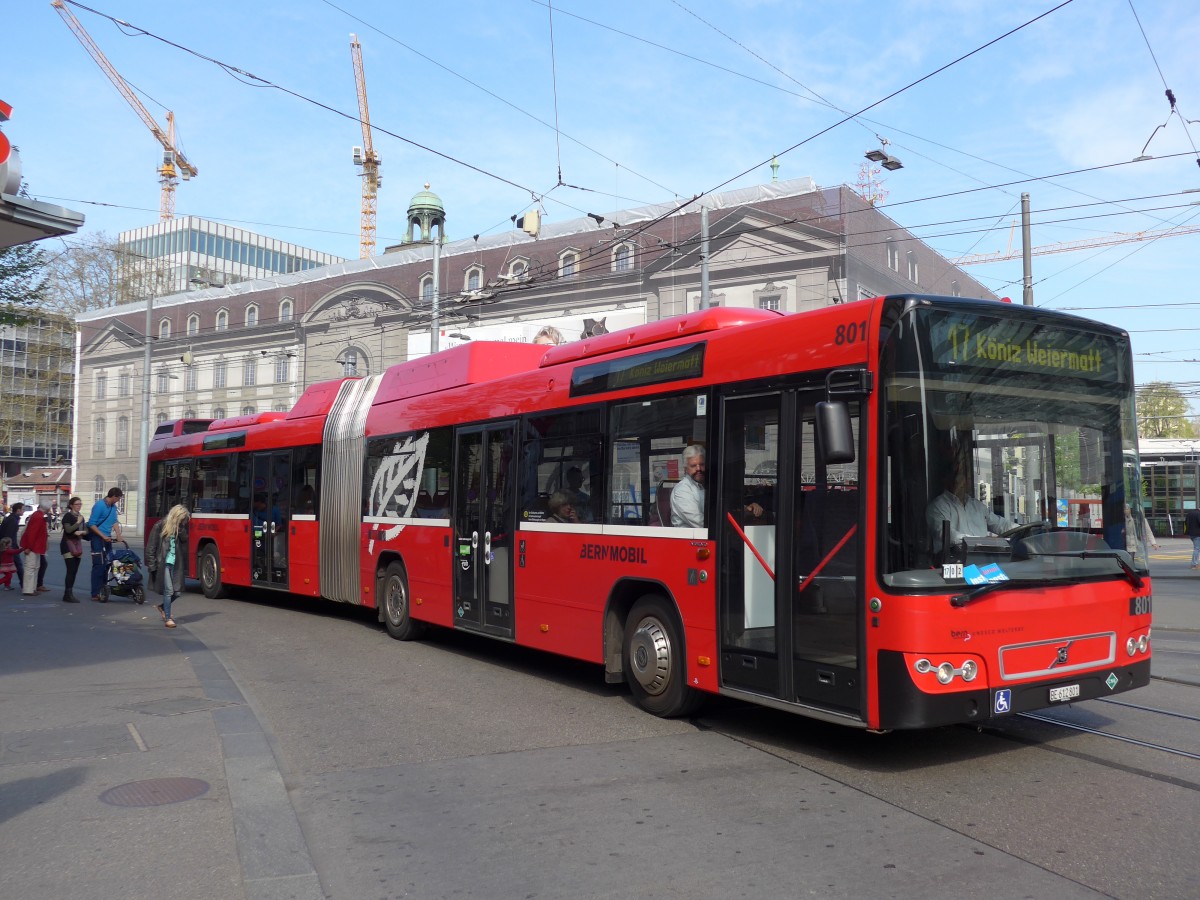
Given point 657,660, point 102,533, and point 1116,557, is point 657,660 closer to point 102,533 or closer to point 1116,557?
point 1116,557

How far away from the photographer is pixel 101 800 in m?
5.79

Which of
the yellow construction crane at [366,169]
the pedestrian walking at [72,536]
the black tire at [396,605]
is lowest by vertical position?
the black tire at [396,605]

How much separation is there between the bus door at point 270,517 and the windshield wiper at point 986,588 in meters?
12.1

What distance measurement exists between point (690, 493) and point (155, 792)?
156 inches

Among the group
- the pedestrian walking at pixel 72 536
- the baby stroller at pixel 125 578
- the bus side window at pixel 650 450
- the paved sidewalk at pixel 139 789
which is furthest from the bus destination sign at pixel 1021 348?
the pedestrian walking at pixel 72 536

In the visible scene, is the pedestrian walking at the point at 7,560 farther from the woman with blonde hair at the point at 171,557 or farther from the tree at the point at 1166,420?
the tree at the point at 1166,420

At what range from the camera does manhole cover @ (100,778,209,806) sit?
5762mm

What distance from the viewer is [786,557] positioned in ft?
22.1

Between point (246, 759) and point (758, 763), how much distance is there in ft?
10.6

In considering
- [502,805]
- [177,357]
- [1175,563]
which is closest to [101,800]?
[502,805]

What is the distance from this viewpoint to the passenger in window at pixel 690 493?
763cm

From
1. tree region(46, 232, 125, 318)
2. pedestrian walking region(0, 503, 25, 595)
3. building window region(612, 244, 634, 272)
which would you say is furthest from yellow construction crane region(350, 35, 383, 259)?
pedestrian walking region(0, 503, 25, 595)

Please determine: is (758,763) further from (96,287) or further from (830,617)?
(96,287)

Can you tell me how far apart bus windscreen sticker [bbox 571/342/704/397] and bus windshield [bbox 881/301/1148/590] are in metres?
2.00
